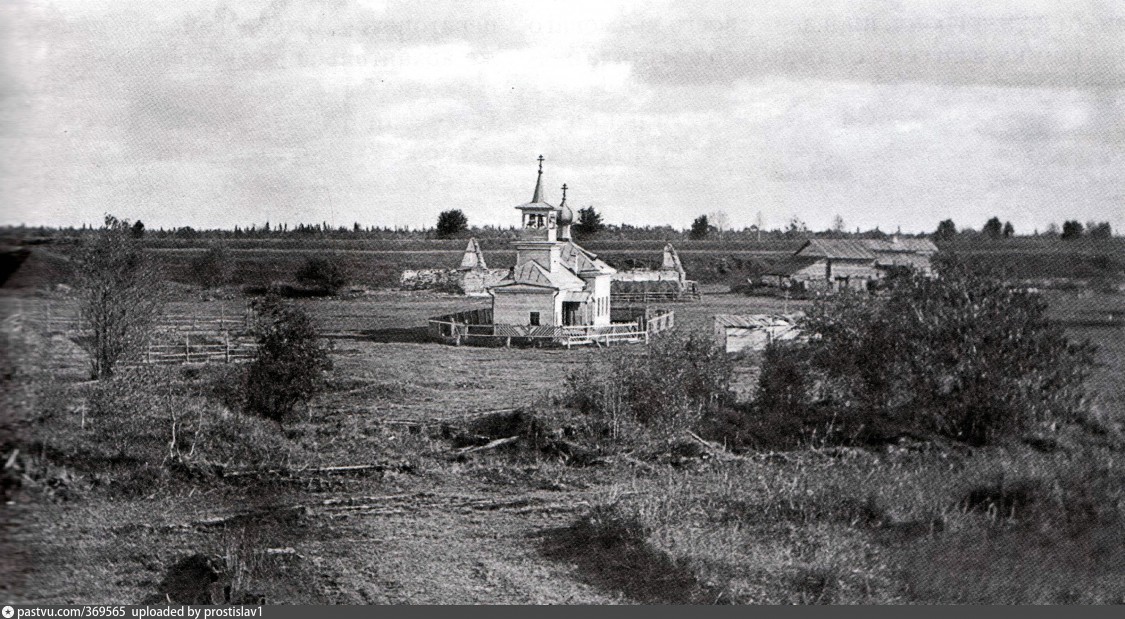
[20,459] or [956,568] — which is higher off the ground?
[20,459]

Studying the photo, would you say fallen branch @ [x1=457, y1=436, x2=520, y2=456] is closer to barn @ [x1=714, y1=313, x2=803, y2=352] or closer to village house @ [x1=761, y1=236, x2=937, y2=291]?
barn @ [x1=714, y1=313, x2=803, y2=352]

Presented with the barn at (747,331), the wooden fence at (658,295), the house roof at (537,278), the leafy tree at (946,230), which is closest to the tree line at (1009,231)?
the leafy tree at (946,230)

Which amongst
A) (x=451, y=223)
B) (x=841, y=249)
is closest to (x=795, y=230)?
(x=841, y=249)

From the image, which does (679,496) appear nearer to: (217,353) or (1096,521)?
(1096,521)

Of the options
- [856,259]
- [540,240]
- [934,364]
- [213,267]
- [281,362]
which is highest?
[540,240]

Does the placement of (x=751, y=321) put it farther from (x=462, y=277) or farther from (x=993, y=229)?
(x=462, y=277)

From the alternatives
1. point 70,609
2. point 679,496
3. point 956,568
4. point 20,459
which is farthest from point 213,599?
point 956,568
